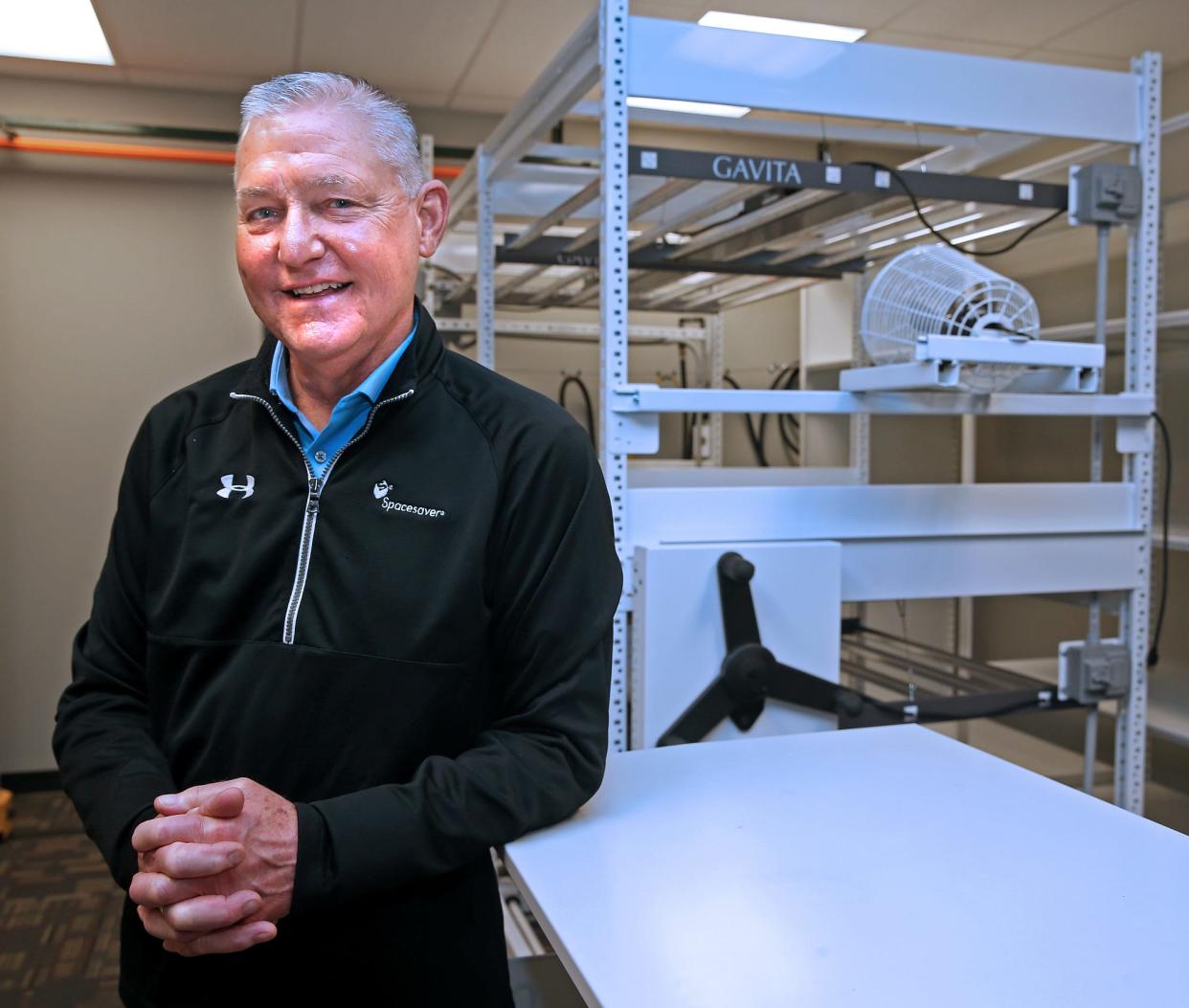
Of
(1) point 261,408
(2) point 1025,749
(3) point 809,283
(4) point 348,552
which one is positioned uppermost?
(3) point 809,283

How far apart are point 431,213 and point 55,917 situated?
2.55 m

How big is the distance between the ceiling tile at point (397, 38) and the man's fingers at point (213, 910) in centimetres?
288

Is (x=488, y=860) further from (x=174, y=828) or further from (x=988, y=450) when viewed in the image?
(x=988, y=450)

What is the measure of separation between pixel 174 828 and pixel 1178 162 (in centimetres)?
364

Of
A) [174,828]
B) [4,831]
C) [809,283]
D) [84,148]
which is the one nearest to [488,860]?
[174,828]

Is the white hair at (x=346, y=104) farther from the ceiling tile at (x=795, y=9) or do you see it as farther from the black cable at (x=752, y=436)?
the black cable at (x=752, y=436)

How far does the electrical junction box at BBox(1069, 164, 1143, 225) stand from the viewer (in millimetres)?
1931

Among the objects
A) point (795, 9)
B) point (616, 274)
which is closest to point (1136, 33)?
point (795, 9)

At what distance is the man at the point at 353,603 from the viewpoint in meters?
0.94

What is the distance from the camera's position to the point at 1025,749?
354 centimetres

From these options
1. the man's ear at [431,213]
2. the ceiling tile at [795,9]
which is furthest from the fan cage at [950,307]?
the ceiling tile at [795,9]

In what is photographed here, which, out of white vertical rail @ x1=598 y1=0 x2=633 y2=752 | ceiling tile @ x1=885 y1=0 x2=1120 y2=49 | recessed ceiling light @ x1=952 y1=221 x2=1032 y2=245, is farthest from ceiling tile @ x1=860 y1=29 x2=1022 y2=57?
white vertical rail @ x1=598 y1=0 x2=633 y2=752

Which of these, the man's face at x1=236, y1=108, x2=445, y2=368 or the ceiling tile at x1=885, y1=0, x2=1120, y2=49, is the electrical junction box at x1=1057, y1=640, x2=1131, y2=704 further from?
the ceiling tile at x1=885, y1=0, x2=1120, y2=49

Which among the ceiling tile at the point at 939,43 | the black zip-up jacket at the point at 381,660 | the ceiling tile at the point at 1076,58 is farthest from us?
the ceiling tile at the point at 1076,58
